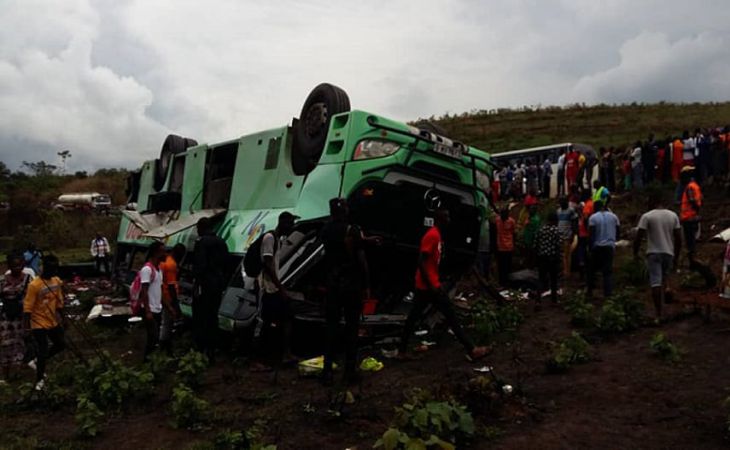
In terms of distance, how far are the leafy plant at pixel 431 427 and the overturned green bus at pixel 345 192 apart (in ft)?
9.40

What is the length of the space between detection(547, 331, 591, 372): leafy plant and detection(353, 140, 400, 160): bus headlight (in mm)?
2634

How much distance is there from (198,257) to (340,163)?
1.92m

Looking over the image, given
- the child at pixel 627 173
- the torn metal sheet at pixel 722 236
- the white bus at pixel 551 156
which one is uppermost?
the white bus at pixel 551 156

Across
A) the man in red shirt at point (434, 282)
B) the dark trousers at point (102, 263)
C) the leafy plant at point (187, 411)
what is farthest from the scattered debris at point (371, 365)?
the dark trousers at point (102, 263)

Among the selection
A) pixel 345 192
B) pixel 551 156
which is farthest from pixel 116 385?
pixel 551 156

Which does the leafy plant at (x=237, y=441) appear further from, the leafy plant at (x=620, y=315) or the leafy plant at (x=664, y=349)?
the leafy plant at (x=620, y=315)

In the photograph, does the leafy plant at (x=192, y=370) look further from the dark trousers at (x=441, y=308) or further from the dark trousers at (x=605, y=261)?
the dark trousers at (x=605, y=261)

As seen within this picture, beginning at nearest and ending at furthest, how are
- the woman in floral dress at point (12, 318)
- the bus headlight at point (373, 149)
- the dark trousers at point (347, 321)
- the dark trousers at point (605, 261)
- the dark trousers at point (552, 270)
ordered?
1. the dark trousers at point (347, 321)
2. the bus headlight at point (373, 149)
3. the woman in floral dress at point (12, 318)
4. the dark trousers at point (605, 261)
5. the dark trousers at point (552, 270)

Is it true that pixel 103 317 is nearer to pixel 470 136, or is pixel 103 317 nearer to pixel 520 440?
pixel 520 440

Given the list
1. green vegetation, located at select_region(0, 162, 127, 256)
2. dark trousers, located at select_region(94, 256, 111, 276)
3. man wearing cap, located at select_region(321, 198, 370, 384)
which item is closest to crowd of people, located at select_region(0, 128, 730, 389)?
man wearing cap, located at select_region(321, 198, 370, 384)

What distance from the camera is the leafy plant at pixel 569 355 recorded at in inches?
235

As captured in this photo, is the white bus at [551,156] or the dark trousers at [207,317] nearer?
the dark trousers at [207,317]

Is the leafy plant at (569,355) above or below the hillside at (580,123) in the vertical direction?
below

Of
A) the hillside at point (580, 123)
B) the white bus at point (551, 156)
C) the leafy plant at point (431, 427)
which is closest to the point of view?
the leafy plant at point (431, 427)
